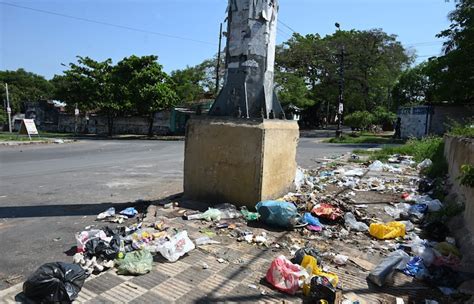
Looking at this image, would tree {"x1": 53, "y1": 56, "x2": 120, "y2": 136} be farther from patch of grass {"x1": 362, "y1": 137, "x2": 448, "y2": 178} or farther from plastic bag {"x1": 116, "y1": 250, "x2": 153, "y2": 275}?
plastic bag {"x1": 116, "y1": 250, "x2": 153, "y2": 275}

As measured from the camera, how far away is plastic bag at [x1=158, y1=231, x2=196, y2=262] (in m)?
3.25

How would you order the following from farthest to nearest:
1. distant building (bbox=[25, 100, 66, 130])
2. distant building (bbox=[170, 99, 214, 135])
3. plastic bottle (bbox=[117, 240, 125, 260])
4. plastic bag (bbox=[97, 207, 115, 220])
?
distant building (bbox=[25, 100, 66, 130])
distant building (bbox=[170, 99, 214, 135])
plastic bag (bbox=[97, 207, 115, 220])
plastic bottle (bbox=[117, 240, 125, 260])

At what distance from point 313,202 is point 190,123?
7.20 ft

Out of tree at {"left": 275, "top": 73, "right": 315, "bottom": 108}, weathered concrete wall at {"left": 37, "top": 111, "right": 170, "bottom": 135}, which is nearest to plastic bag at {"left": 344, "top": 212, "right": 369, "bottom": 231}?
tree at {"left": 275, "top": 73, "right": 315, "bottom": 108}

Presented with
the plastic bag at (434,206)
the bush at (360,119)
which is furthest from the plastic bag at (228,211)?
the bush at (360,119)

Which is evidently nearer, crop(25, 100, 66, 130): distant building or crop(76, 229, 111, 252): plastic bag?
crop(76, 229, 111, 252): plastic bag

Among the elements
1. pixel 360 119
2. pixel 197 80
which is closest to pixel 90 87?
pixel 197 80

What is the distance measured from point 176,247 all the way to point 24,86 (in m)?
72.4

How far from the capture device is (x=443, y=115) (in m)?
24.9

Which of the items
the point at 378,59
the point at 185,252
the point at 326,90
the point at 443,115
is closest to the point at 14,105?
the point at 326,90

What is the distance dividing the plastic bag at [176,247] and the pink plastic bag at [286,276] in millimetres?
880

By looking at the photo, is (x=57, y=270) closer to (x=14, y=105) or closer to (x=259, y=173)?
(x=259, y=173)

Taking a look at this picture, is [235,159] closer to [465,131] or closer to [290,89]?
[465,131]

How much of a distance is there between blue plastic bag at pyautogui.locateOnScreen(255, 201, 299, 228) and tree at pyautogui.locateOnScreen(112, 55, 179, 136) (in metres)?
25.5
